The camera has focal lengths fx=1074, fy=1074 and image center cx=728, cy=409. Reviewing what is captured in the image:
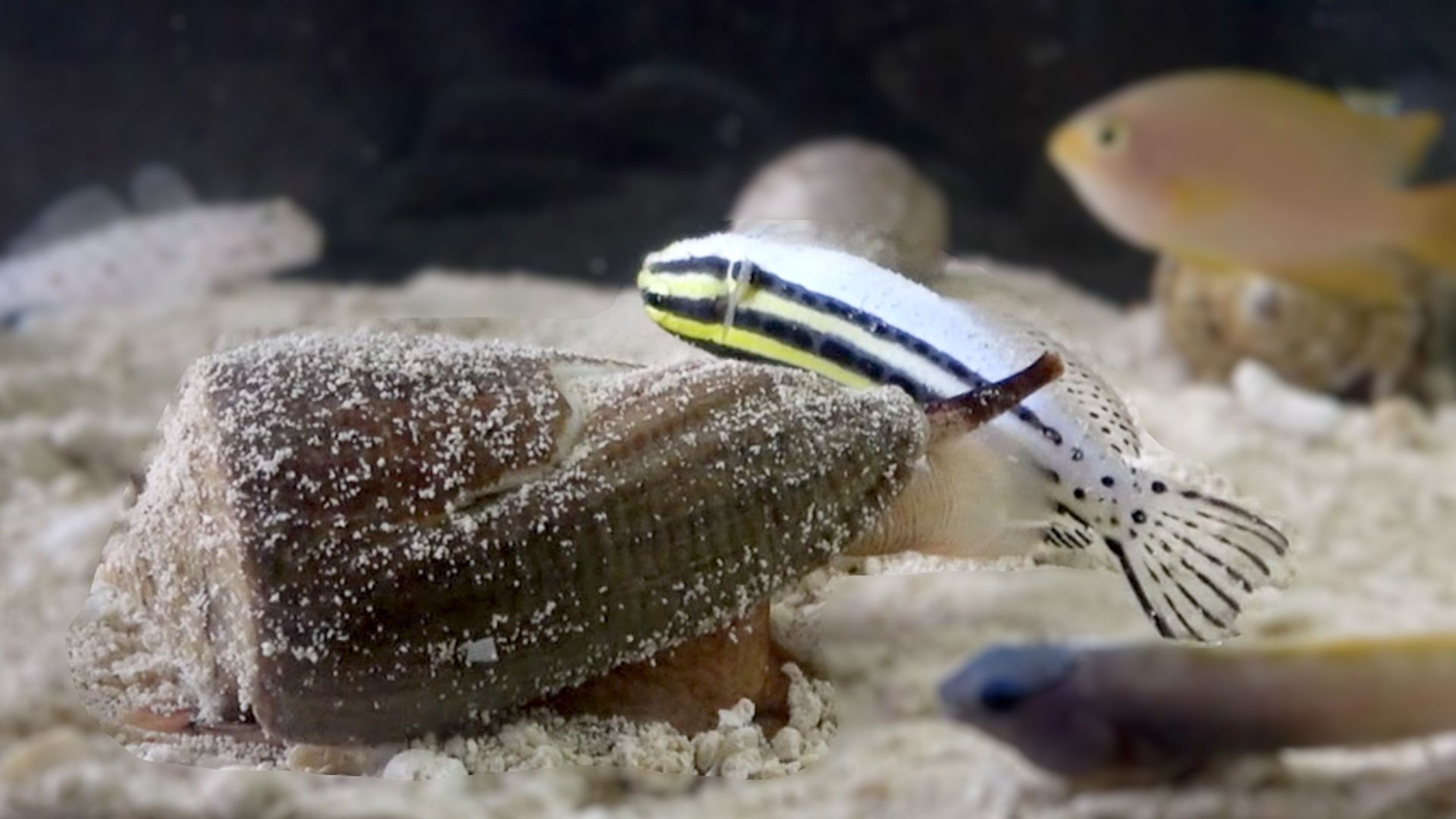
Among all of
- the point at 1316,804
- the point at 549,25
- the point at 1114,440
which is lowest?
the point at 1316,804

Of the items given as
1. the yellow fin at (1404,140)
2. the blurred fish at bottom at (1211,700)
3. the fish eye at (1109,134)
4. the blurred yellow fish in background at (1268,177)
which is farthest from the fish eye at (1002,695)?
the yellow fin at (1404,140)

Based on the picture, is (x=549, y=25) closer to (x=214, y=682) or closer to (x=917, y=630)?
(x=917, y=630)

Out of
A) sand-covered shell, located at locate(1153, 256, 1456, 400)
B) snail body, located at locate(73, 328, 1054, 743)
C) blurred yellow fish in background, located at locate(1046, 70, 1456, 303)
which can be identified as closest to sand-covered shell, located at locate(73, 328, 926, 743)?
snail body, located at locate(73, 328, 1054, 743)

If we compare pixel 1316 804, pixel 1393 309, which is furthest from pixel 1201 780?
pixel 1393 309

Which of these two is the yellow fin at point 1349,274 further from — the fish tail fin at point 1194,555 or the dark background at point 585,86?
the fish tail fin at point 1194,555

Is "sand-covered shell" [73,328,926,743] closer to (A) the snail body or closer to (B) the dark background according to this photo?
(A) the snail body

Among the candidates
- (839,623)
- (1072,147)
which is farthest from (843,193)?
(1072,147)

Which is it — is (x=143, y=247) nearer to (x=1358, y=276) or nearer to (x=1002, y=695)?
(x=1002, y=695)
